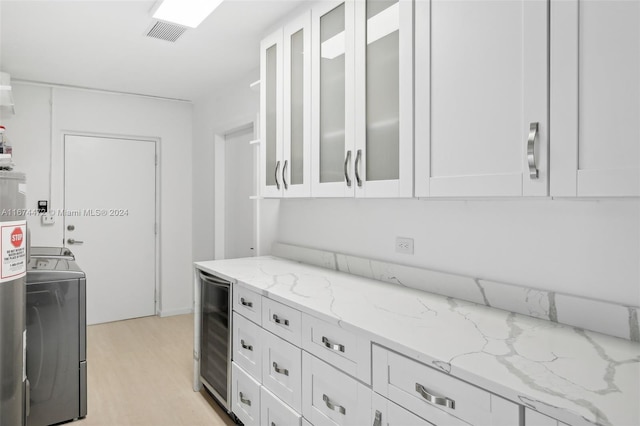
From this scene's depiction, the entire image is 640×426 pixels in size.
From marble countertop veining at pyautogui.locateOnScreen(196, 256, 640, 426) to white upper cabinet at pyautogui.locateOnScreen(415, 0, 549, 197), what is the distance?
468mm

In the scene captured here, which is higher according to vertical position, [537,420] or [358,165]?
[358,165]

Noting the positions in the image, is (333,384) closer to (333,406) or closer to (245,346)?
(333,406)

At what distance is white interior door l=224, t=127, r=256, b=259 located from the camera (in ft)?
12.2

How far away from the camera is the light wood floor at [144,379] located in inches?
96.5

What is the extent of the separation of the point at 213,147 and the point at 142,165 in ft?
3.03

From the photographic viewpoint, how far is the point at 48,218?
12.9 feet

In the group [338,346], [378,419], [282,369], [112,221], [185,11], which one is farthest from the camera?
[112,221]

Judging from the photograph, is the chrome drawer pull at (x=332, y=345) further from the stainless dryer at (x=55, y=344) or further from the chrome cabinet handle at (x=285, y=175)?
the stainless dryer at (x=55, y=344)

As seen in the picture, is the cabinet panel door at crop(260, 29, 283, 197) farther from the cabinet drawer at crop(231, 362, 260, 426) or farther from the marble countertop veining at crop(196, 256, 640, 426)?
the cabinet drawer at crop(231, 362, 260, 426)

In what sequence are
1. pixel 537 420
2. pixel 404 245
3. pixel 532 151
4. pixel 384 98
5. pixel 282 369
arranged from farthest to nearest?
pixel 404 245, pixel 282 369, pixel 384 98, pixel 532 151, pixel 537 420

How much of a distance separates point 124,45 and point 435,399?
3049 millimetres

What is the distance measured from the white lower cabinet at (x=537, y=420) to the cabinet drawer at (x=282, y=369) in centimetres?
100

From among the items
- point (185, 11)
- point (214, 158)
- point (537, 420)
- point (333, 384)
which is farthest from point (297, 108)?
point (214, 158)

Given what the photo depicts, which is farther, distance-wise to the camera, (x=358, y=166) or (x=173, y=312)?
(x=173, y=312)
